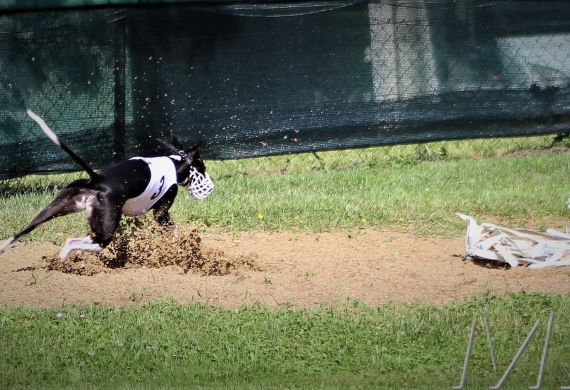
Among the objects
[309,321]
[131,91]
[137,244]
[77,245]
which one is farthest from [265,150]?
[309,321]

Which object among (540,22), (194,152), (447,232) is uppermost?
(540,22)

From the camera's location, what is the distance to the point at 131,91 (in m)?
9.15

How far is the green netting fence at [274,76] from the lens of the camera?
903 cm

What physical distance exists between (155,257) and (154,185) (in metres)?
0.62

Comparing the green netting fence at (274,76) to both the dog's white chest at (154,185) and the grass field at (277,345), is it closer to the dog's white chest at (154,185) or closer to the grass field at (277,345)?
the dog's white chest at (154,185)

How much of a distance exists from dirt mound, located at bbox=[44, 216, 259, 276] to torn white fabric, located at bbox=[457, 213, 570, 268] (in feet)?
5.73

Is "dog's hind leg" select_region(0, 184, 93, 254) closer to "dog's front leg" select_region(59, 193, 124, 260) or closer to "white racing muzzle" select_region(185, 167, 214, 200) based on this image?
"dog's front leg" select_region(59, 193, 124, 260)

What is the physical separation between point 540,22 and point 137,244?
5.98 m

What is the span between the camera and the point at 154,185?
6.36 metres

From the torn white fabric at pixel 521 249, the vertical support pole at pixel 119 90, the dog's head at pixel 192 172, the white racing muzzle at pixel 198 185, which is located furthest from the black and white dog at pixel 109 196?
the vertical support pole at pixel 119 90

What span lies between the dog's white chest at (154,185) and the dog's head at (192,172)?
270 mm

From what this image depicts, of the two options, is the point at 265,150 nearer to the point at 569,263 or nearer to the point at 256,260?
the point at 256,260

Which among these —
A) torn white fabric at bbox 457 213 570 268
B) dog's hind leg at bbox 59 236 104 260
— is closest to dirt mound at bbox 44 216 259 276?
dog's hind leg at bbox 59 236 104 260

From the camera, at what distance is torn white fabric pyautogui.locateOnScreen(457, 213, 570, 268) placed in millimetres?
6184
